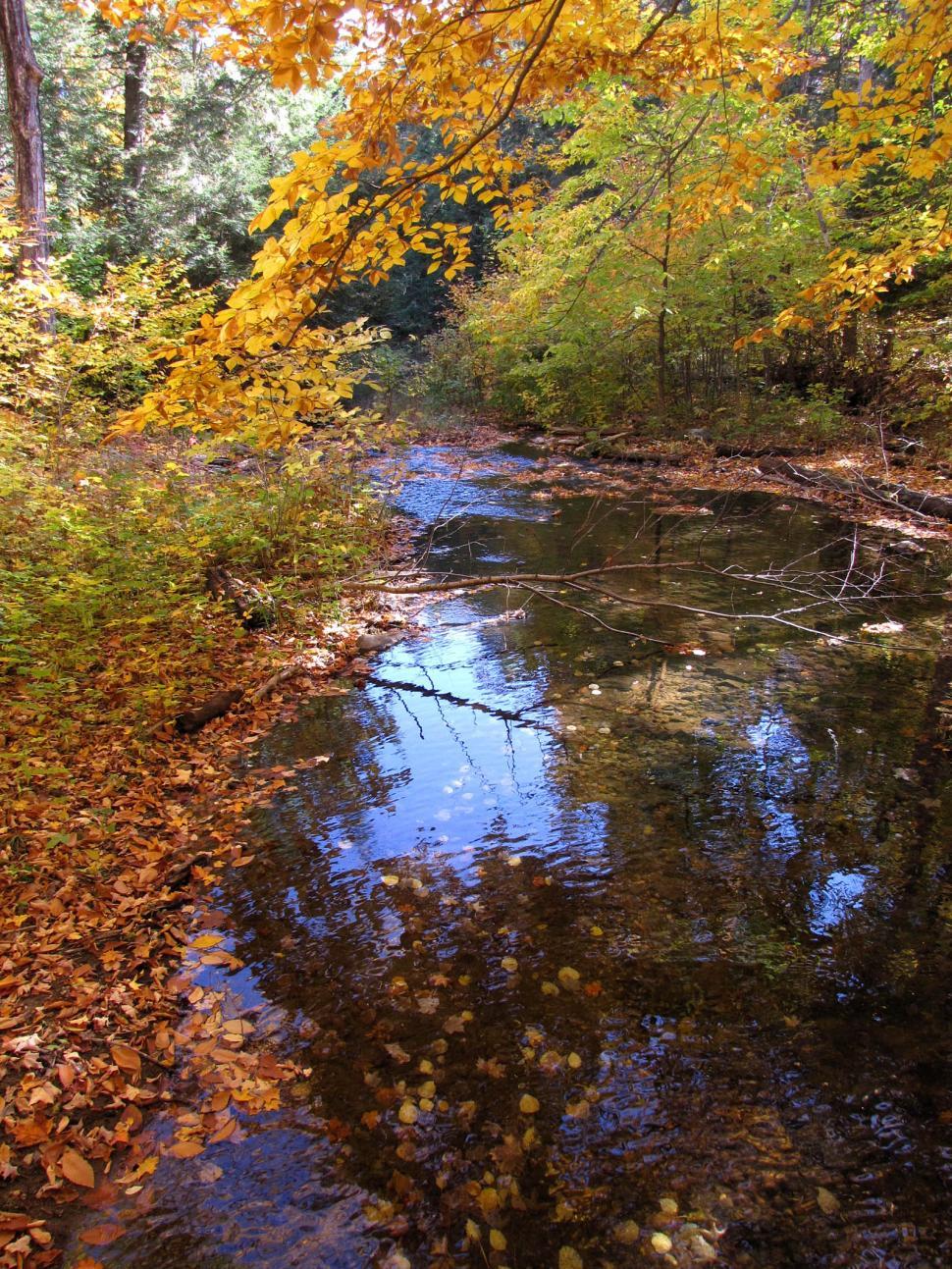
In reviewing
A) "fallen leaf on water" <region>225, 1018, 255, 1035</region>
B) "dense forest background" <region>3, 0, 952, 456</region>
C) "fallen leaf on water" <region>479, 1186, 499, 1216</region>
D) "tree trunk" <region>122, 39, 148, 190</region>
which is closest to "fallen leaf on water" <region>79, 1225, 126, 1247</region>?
"fallen leaf on water" <region>225, 1018, 255, 1035</region>

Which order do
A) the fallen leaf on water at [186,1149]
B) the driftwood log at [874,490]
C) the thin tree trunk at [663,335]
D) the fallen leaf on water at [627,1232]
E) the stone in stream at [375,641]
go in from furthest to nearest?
the thin tree trunk at [663,335] → the driftwood log at [874,490] → the stone in stream at [375,641] → the fallen leaf on water at [186,1149] → the fallen leaf on water at [627,1232]

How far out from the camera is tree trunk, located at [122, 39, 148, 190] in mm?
18828

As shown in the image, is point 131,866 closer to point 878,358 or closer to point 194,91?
point 878,358

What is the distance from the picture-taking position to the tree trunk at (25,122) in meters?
9.86

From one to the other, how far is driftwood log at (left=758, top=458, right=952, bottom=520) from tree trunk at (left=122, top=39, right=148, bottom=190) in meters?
18.5

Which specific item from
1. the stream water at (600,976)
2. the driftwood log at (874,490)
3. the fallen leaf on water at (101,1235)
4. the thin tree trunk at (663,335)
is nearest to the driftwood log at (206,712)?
the stream water at (600,976)

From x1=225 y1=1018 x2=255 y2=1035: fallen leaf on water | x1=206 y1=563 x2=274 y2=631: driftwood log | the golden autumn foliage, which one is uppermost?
the golden autumn foliage

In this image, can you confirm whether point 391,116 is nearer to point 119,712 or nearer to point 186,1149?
point 186,1149

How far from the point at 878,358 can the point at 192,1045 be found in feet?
57.5

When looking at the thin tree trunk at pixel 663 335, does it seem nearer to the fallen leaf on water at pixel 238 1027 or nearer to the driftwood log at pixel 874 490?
the driftwood log at pixel 874 490

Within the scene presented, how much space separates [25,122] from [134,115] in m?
11.4

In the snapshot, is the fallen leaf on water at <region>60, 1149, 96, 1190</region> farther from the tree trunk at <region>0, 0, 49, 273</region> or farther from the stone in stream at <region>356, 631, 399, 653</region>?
the tree trunk at <region>0, 0, 49, 273</region>

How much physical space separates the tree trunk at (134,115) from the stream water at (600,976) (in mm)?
20226

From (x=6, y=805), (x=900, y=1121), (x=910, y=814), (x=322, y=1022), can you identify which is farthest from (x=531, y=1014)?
(x=6, y=805)
